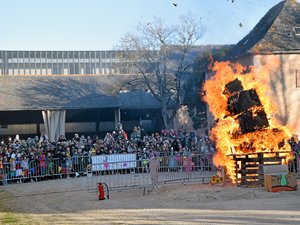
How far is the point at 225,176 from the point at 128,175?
5.36 m

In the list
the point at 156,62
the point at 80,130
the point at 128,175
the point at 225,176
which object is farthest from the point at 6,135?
the point at 225,176

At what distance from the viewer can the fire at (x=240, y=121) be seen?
20250mm

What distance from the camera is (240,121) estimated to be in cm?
2047

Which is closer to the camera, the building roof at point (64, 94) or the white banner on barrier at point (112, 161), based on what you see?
the white banner on barrier at point (112, 161)

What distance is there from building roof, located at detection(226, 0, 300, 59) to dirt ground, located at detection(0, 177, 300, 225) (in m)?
15.6

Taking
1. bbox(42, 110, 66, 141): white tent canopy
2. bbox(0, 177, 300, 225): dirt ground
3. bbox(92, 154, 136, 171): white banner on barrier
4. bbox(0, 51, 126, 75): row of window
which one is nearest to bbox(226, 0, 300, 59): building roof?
bbox(92, 154, 136, 171): white banner on barrier

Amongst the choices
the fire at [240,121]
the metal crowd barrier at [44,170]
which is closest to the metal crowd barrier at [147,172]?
the fire at [240,121]

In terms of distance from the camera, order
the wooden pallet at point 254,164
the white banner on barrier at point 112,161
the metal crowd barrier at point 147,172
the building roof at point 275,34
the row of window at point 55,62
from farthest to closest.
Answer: the row of window at point 55,62
the building roof at point 275,34
the white banner on barrier at point 112,161
the metal crowd barrier at point 147,172
the wooden pallet at point 254,164

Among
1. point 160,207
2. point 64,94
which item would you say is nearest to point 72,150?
point 160,207

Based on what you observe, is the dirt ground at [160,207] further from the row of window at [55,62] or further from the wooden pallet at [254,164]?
the row of window at [55,62]

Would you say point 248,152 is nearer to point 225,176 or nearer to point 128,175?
point 225,176

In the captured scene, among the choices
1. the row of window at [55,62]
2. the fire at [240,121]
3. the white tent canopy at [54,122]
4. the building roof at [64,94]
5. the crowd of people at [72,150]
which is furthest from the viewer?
the row of window at [55,62]

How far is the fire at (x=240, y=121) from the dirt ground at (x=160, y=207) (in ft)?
6.01

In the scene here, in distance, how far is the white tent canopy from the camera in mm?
43594
